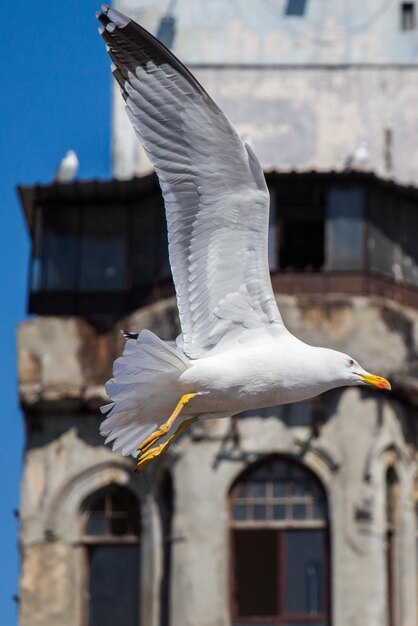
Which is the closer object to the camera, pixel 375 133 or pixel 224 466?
pixel 224 466

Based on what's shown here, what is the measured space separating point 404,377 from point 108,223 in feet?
21.6

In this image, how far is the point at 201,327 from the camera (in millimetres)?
27281

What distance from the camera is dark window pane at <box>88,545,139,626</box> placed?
145ft

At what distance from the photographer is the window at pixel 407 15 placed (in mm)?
48719

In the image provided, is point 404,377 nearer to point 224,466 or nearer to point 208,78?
point 224,466

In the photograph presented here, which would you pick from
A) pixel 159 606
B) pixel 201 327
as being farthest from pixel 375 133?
pixel 201 327

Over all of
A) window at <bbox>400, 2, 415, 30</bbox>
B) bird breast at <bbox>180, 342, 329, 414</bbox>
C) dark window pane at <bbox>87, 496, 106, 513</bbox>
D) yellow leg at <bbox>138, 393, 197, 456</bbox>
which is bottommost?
yellow leg at <bbox>138, 393, 197, 456</bbox>

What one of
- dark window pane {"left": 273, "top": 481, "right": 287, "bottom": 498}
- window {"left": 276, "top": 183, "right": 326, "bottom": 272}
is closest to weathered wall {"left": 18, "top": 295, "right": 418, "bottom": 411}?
window {"left": 276, "top": 183, "right": 326, "bottom": 272}

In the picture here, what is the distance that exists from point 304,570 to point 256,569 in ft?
2.68

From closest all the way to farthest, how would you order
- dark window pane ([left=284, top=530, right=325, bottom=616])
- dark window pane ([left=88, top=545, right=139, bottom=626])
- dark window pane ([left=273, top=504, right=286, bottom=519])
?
dark window pane ([left=284, top=530, right=325, bottom=616]) → dark window pane ([left=273, top=504, right=286, bottom=519]) → dark window pane ([left=88, top=545, right=139, bottom=626])

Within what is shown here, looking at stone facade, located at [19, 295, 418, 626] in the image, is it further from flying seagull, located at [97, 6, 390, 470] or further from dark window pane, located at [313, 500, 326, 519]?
flying seagull, located at [97, 6, 390, 470]

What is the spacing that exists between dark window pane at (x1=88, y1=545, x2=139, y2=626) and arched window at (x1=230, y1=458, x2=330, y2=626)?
2.14 meters

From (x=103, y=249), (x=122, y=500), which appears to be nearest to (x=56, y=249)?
(x=103, y=249)

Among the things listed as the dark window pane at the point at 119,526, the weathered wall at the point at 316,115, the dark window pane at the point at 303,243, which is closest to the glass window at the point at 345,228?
the dark window pane at the point at 303,243
